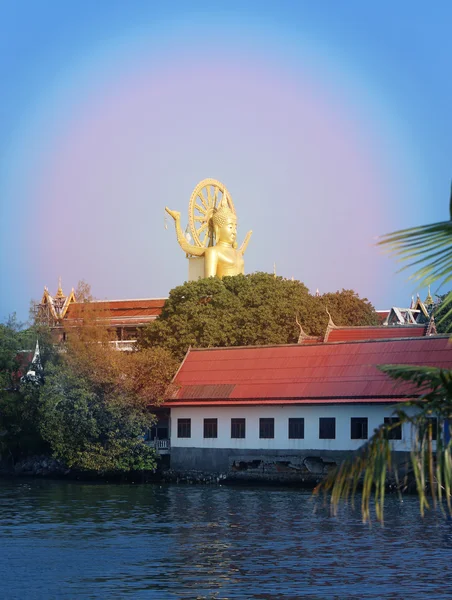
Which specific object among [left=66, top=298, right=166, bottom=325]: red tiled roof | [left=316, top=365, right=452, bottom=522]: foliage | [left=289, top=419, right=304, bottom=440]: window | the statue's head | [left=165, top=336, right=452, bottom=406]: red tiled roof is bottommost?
[left=316, top=365, right=452, bottom=522]: foliage

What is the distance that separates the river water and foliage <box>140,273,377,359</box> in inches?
637

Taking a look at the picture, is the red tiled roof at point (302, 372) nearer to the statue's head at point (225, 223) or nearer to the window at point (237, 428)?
the window at point (237, 428)

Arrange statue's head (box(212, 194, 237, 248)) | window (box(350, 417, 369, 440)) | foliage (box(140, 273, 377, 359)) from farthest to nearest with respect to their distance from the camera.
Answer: statue's head (box(212, 194, 237, 248))
foliage (box(140, 273, 377, 359))
window (box(350, 417, 369, 440))

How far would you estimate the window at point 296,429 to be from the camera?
1571 inches

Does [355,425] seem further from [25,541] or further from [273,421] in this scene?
[25,541]

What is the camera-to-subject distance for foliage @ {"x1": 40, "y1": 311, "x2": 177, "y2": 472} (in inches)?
1644

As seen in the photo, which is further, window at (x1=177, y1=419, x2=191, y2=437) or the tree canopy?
window at (x1=177, y1=419, x2=191, y2=437)

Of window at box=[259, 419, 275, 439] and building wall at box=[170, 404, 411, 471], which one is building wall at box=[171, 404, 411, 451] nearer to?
building wall at box=[170, 404, 411, 471]

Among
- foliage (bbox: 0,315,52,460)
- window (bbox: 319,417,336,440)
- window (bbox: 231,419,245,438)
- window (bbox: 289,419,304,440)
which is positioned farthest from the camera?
foliage (bbox: 0,315,52,460)

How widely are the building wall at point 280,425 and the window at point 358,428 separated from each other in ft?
0.45

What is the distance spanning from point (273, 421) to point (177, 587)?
22.6 meters

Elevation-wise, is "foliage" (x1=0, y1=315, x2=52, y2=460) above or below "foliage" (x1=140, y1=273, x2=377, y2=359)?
below

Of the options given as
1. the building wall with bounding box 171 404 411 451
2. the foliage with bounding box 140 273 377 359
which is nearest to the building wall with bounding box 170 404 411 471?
the building wall with bounding box 171 404 411 451

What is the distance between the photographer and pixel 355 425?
38688mm
